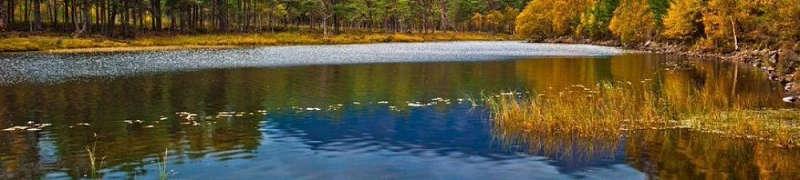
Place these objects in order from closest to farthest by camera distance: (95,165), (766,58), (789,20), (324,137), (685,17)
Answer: (95,165), (324,137), (789,20), (766,58), (685,17)

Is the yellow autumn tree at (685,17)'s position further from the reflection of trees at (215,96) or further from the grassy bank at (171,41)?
the grassy bank at (171,41)

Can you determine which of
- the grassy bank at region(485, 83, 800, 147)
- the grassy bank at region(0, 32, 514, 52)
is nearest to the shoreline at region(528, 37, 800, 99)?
the grassy bank at region(485, 83, 800, 147)

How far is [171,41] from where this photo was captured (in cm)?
10219

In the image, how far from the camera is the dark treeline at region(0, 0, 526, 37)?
102 m

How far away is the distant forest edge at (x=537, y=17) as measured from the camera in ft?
231

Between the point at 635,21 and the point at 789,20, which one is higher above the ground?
the point at 635,21

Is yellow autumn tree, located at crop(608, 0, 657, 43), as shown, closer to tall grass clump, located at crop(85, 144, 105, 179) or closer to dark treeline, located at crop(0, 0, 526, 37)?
dark treeline, located at crop(0, 0, 526, 37)

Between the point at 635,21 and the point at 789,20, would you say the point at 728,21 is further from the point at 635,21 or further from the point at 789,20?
the point at 635,21

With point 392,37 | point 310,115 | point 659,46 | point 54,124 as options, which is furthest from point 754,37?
point 392,37

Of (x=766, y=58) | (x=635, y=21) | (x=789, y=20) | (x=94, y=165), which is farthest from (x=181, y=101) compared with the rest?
(x=635, y=21)

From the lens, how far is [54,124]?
79.9 ft

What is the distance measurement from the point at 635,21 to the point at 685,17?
76.4ft

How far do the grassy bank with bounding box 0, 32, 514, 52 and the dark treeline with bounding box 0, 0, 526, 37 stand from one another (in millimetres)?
6004

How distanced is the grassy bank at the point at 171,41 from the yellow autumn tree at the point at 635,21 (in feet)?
157
